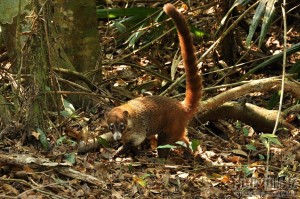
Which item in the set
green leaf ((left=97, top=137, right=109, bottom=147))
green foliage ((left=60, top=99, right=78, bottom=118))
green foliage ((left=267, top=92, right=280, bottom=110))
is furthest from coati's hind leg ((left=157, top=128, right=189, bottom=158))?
green foliage ((left=267, top=92, right=280, bottom=110))

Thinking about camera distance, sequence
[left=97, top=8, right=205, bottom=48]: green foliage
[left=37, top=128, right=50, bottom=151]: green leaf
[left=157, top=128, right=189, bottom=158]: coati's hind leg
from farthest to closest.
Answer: [left=97, top=8, right=205, bottom=48]: green foliage < [left=157, top=128, right=189, bottom=158]: coati's hind leg < [left=37, top=128, right=50, bottom=151]: green leaf

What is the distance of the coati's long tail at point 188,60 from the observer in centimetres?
524

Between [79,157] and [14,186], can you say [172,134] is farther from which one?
[14,186]

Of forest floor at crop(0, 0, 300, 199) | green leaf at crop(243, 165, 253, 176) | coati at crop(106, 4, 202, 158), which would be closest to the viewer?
forest floor at crop(0, 0, 300, 199)

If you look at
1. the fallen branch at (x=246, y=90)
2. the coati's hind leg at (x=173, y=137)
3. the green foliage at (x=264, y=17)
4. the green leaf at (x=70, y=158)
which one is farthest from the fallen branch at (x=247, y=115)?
the green leaf at (x=70, y=158)

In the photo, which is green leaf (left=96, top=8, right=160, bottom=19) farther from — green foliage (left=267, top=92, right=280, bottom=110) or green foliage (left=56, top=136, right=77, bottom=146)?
green foliage (left=56, top=136, right=77, bottom=146)

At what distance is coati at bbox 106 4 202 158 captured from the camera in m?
5.66

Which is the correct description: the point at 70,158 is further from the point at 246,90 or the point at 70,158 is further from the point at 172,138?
the point at 246,90

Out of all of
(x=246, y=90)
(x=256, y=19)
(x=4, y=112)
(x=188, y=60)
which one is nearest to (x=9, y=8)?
(x=4, y=112)

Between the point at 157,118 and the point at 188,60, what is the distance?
2.21 feet

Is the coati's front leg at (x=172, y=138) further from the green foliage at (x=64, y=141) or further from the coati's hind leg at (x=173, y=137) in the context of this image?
the green foliage at (x=64, y=141)

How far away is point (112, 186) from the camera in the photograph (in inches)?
188

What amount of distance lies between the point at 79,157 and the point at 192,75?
4.30 feet

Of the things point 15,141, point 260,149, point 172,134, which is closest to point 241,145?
point 260,149
